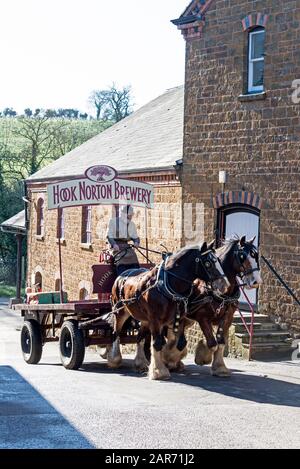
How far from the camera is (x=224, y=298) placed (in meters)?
12.8

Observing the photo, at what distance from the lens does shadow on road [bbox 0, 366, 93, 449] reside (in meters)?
8.32

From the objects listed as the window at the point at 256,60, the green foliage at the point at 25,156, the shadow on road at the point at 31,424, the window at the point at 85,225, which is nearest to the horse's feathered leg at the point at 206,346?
the shadow on road at the point at 31,424

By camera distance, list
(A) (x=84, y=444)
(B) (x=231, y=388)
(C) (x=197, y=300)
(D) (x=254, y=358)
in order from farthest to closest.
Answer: (D) (x=254, y=358), (C) (x=197, y=300), (B) (x=231, y=388), (A) (x=84, y=444)

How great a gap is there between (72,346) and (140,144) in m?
10.8

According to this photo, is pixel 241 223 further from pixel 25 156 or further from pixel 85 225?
pixel 25 156

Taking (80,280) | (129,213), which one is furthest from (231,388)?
(80,280)

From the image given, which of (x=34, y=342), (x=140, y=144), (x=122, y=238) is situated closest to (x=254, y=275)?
(x=122, y=238)

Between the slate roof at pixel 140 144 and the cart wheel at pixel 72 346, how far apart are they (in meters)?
5.98

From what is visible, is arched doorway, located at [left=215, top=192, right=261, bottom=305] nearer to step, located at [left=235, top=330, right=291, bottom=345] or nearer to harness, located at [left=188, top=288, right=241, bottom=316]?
step, located at [left=235, top=330, right=291, bottom=345]

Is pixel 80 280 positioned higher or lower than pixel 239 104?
lower

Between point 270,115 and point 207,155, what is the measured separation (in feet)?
6.67

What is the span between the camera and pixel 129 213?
1420 cm

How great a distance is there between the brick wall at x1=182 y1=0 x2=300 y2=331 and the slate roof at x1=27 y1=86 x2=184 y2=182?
1.36m
